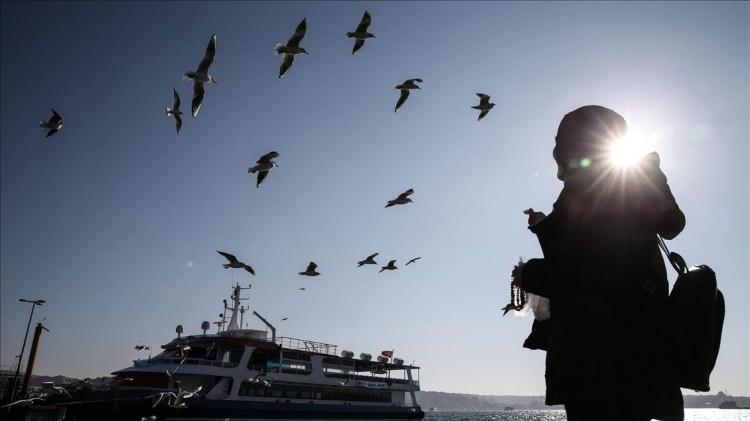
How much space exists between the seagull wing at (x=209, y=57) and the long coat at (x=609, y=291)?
32.0ft

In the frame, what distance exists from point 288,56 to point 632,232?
33.2 ft

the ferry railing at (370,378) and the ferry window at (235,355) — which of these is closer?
the ferry window at (235,355)

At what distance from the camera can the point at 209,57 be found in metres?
11.1

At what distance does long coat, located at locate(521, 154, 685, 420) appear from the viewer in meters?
3.09

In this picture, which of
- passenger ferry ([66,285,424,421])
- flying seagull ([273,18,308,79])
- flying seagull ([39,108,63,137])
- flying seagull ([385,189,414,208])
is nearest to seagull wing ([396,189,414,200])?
flying seagull ([385,189,414,208])

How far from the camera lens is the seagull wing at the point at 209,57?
10.9m

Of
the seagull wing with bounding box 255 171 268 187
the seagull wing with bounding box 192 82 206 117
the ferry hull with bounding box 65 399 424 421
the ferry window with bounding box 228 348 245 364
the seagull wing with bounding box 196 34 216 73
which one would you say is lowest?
the ferry hull with bounding box 65 399 424 421

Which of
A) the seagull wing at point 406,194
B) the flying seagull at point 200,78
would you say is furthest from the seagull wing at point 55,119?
the seagull wing at point 406,194

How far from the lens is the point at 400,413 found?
37.5 m

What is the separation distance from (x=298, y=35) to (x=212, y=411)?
22723mm

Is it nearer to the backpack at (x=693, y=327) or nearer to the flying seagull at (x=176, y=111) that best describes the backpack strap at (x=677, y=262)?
the backpack at (x=693, y=327)

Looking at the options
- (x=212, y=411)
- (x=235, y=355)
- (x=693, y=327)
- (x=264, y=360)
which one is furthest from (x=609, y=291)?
(x=264, y=360)

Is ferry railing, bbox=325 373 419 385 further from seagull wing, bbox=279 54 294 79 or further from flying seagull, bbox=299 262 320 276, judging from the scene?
seagull wing, bbox=279 54 294 79

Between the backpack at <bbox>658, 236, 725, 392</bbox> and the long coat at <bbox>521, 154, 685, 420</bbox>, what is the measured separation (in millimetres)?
83
